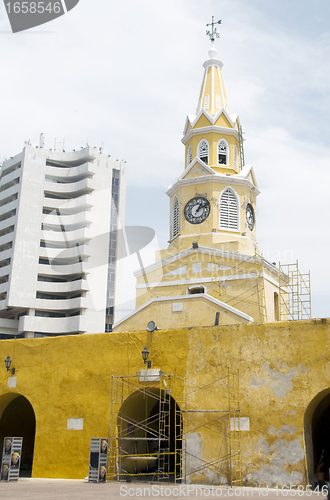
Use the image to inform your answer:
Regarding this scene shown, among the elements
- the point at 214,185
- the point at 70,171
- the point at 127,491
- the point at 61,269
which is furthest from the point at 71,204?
the point at 127,491

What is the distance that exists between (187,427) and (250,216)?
1337 cm

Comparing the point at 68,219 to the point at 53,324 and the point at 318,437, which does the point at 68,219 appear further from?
the point at 318,437

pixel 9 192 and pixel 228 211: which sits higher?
pixel 9 192

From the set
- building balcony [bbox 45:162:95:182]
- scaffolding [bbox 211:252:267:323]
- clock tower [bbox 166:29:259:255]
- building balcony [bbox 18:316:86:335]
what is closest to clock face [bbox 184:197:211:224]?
clock tower [bbox 166:29:259:255]

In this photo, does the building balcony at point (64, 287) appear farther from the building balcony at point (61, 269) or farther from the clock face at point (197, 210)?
the clock face at point (197, 210)

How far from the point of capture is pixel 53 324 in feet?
186

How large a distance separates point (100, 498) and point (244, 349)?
6.48 m

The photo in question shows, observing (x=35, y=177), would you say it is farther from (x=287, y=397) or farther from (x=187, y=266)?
(x=287, y=397)

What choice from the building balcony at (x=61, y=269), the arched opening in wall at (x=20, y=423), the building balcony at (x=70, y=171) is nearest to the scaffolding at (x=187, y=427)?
the arched opening in wall at (x=20, y=423)

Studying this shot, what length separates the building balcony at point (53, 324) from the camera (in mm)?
55719

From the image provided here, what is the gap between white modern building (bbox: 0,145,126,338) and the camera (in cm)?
5719

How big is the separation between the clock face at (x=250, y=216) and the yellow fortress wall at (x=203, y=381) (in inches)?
426

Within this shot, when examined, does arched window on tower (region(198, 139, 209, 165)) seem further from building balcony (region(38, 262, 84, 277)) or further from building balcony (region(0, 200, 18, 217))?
building balcony (region(0, 200, 18, 217))

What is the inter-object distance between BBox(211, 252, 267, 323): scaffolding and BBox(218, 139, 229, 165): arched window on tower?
20.4 ft
